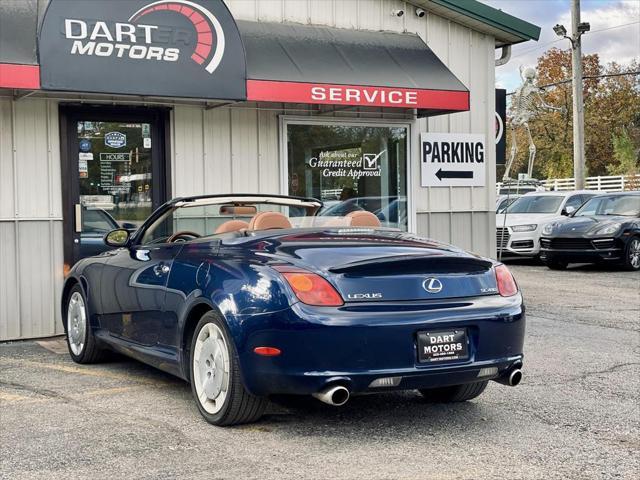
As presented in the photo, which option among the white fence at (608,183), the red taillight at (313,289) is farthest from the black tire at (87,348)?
the white fence at (608,183)

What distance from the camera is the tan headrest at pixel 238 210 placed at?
660 centimetres

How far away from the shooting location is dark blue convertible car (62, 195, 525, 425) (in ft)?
15.3

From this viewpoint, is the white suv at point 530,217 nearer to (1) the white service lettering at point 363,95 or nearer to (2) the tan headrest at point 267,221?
(1) the white service lettering at point 363,95

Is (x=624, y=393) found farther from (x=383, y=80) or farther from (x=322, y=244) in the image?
(x=383, y=80)

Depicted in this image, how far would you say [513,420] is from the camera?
543 cm

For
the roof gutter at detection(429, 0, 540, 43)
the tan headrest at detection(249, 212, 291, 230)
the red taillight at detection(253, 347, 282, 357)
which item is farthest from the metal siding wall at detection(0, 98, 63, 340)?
the roof gutter at detection(429, 0, 540, 43)

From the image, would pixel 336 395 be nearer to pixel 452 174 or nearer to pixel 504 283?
pixel 504 283

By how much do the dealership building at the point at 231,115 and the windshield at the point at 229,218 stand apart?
227cm

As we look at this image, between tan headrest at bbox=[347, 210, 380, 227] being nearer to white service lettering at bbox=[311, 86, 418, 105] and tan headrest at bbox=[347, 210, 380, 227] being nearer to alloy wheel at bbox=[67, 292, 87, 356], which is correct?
alloy wheel at bbox=[67, 292, 87, 356]

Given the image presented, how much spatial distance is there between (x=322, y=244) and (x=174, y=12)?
177 inches

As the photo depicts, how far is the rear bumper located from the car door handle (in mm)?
1138

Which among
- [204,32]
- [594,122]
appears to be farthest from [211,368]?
[594,122]

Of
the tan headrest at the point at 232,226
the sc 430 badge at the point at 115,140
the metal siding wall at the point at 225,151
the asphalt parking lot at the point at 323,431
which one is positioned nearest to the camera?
the asphalt parking lot at the point at 323,431

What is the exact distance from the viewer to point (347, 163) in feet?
35.1
